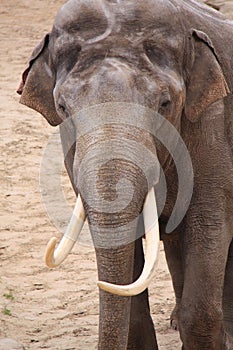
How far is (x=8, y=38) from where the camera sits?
35.9 ft

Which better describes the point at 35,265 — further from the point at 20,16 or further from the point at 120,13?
the point at 20,16

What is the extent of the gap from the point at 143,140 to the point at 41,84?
579mm

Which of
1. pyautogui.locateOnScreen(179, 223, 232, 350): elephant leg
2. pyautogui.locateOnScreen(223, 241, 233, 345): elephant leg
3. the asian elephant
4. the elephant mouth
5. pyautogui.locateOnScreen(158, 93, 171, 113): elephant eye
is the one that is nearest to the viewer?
the elephant mouth

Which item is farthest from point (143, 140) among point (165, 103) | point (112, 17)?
point (112, 17)

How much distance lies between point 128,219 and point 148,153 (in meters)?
0.27

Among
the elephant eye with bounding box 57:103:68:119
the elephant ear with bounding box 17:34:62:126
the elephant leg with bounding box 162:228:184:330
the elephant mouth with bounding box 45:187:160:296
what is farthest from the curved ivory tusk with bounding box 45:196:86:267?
the elephant leg with bounding box 162:228:184:330

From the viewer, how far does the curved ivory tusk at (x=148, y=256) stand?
3836mm

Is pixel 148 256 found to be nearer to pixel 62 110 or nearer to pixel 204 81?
pixel 62 110

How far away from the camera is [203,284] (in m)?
4.80

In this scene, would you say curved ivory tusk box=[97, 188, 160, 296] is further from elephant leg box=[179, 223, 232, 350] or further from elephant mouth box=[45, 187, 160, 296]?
elephant leg box=[179, 223, 232, 350]

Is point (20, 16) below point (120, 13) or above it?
below

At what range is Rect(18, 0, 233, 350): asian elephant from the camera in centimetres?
407

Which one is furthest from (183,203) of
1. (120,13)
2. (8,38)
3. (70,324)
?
(8,38)

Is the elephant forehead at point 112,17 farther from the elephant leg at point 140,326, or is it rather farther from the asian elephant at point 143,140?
the elephant leg at point 140,326
